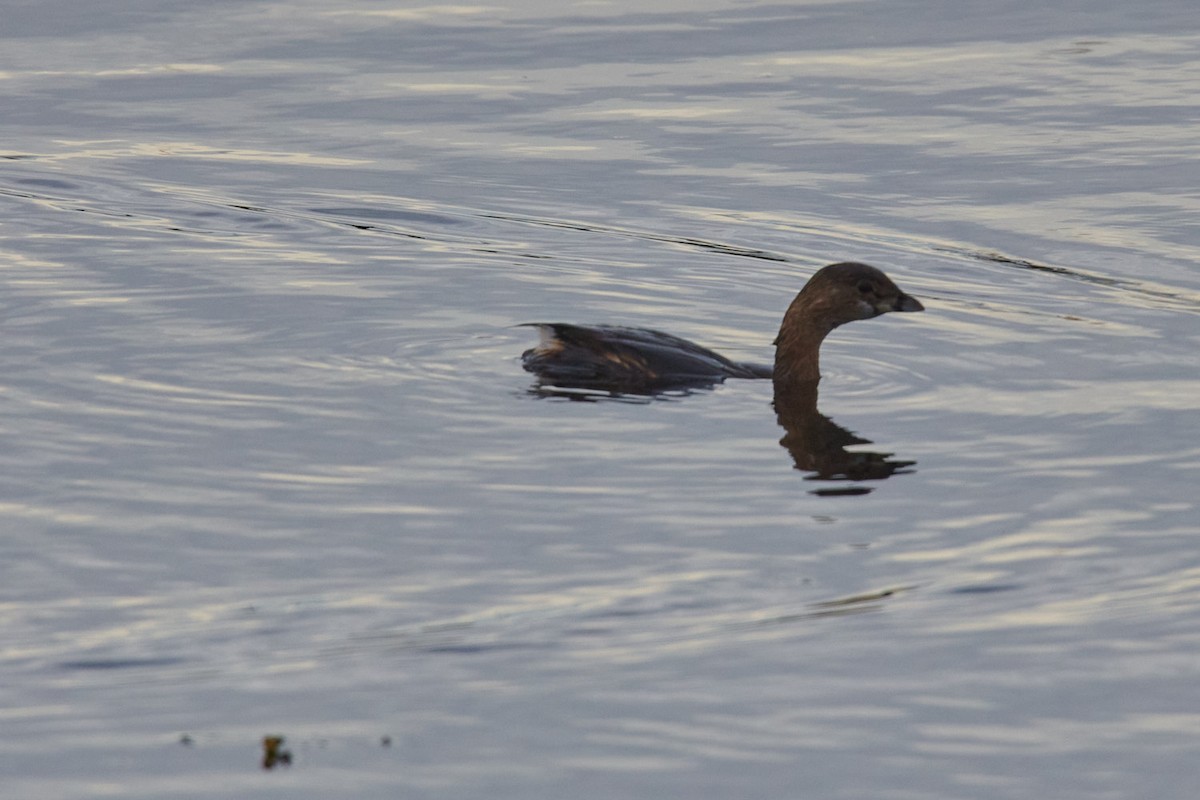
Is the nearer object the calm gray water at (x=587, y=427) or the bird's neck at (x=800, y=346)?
the calm gray water at (x=587, y=427)

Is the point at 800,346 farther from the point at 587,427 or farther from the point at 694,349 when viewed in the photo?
the point at 587,427

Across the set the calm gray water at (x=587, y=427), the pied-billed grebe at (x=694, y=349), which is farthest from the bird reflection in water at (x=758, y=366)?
the calm gray water at (x=587, y=427)

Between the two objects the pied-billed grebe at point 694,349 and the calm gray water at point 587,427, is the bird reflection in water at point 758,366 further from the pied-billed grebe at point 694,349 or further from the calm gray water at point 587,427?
the calm gray water at point 587,427

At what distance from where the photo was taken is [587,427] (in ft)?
32.4

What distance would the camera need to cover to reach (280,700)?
6.52 m

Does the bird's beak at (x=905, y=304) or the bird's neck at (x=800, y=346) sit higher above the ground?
the bird's beak at (x=905, y=304)

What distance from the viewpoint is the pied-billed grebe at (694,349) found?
10734mm

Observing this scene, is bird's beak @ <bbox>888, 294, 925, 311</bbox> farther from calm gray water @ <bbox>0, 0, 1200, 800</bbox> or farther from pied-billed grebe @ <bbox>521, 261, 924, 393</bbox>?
calm gray water @ <bbox>0, 0, 1200, 800</bbox>

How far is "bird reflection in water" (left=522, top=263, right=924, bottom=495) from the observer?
33.7 feet

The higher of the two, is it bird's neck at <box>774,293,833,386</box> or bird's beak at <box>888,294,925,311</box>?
bird's beak at <box>888,294,925,311</box>

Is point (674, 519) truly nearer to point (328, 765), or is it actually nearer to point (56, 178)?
point (328, 765)

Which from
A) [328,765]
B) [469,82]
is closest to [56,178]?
[469,82]

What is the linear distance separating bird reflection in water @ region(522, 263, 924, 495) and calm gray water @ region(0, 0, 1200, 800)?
16cm

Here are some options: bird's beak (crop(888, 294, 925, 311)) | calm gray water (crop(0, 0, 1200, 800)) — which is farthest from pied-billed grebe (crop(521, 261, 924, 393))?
calm gray water (crop(0, 0, 1200, 800))
